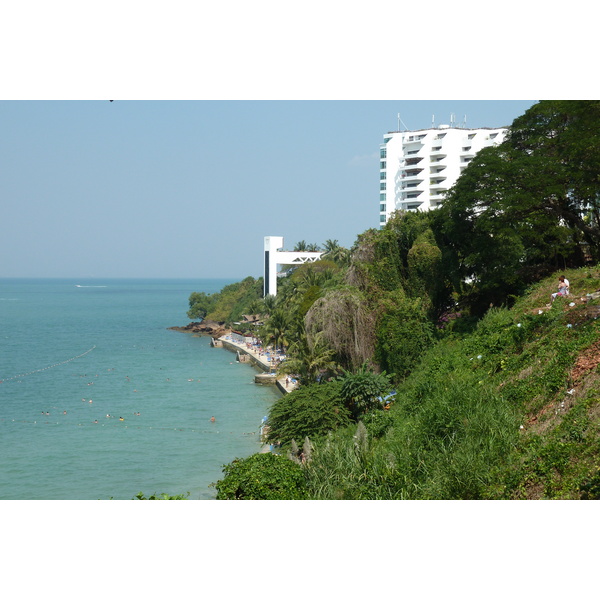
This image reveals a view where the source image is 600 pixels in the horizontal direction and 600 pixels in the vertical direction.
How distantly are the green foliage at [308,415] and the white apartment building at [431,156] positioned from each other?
42144 millimetres

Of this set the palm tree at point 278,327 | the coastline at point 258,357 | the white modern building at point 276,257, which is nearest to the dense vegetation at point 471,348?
the coastline at point 258,357

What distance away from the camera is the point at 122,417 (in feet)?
96.7

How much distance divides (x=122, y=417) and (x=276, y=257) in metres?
32.5

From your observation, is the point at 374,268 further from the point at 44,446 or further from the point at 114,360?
the point at 114,360

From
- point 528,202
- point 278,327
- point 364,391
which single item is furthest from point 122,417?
point 528,202

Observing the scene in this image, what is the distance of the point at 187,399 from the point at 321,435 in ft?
65.3

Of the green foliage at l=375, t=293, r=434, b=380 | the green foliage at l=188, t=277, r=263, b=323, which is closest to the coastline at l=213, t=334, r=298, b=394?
the green foliage at l=375, t=293, r=434, b=380

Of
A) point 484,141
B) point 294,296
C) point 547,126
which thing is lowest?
point 294,296

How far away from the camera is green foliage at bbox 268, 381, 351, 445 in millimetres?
14852

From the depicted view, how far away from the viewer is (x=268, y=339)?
132ft

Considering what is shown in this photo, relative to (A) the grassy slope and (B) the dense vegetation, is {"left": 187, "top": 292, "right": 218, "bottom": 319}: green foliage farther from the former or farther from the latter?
(A) the grassy slope

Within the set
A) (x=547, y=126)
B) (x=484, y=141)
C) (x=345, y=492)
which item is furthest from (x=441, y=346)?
(x=484, y=141)

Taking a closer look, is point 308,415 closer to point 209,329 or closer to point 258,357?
point 258,357

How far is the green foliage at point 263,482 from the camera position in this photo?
778 centimetres
